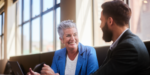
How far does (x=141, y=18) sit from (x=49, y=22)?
3.21 metres

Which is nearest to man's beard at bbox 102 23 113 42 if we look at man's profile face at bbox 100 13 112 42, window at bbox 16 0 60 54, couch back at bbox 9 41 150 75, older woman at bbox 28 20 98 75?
man's profile face at bbox 100 13 112 42

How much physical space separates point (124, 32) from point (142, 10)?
122 cm

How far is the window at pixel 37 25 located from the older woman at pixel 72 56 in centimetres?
240

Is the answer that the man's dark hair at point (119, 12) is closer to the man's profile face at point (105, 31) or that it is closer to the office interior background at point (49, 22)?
the man's profile face at point (105, 31)

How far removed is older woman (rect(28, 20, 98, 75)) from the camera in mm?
1945

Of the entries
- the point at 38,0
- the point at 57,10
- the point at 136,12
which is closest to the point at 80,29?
the point at 136,12

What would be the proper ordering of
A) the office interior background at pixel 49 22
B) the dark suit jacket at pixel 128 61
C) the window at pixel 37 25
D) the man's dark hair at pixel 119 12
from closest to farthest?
the dark suit jacket at pixel 128 61, the man's dark hair at pixel 119 12, the office interior background at pixel 49 22, the window at pixel 37 25

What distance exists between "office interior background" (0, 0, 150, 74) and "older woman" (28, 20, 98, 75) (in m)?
0.84

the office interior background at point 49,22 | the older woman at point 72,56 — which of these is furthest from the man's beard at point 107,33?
the office interior background at point 49,22

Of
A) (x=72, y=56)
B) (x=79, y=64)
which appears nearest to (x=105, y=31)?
(x=79, y=64)

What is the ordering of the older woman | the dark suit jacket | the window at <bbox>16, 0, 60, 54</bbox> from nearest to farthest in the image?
the dark suit jacket < the older woman < the window at <bbox>16, 0, 60, 54</bbox>

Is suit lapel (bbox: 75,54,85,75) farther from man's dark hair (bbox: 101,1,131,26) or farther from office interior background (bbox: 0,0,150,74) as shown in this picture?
office interior background (bbox: 0,0,150,74)

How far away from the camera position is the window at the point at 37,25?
483cm

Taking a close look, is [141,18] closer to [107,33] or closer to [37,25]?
[107,33]
